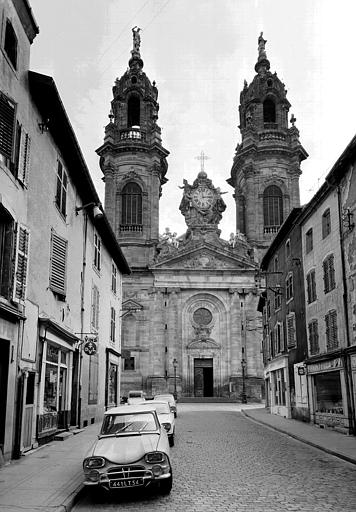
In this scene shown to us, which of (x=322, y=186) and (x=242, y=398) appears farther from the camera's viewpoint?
(x=242, y=398)

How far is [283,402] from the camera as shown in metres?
32.4

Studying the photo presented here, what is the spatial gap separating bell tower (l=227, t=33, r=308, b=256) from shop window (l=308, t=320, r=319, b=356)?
30.7 meters

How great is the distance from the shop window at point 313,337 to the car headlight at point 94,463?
1686 centimetres

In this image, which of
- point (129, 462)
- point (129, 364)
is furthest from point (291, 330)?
point (129, 364)

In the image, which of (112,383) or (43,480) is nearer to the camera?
(43,480)

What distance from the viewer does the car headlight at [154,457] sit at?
967cm

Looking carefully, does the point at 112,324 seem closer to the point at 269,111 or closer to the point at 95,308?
the point at 95,308

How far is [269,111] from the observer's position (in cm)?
6147

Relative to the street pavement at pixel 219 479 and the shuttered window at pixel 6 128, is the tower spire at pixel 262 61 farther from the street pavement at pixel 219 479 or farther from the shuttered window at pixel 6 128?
the shuttered window at pixel 6 128

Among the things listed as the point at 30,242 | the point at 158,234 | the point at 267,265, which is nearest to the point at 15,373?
the point at 30,242

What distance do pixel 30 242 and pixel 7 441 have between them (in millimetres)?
4840

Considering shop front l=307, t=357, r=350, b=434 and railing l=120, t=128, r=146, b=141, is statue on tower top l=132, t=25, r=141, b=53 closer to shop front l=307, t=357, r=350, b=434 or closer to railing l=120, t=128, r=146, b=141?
railing l=120, t=128, r=146, b=141

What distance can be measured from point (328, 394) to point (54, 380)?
11.7 m

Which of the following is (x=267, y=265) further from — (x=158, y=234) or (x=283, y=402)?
(x=158, y=234)
